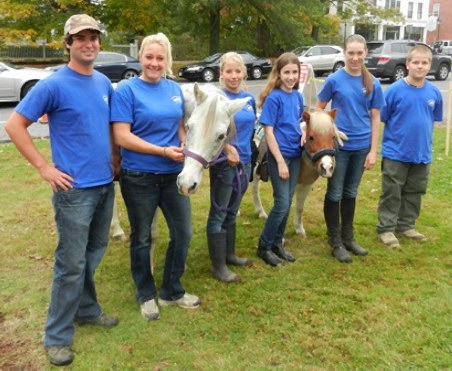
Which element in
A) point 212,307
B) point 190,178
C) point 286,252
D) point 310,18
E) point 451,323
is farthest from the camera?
point 310,18

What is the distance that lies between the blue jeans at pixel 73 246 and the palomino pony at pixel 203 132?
589mm

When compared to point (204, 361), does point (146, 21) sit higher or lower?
higher

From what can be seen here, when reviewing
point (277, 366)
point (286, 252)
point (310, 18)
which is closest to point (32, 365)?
point (277, 366)

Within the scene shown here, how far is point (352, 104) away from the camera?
14.2ft

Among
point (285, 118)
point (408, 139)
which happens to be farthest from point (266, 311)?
point (408, 139)

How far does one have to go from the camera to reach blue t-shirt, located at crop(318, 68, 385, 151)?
4.34 metres

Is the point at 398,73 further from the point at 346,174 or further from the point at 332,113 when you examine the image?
the point at 332,113

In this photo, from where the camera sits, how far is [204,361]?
3.18m

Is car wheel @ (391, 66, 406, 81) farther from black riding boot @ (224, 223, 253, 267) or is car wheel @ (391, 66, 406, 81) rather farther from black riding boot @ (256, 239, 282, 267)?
black riding boot @ (224, 223, 253, 267)

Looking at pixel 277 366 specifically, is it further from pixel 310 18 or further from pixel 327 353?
pixel 310 18

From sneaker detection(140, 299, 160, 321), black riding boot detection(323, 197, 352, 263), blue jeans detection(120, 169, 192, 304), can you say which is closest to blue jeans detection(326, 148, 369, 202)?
black riding boot detection(323, 197, 352, 263)

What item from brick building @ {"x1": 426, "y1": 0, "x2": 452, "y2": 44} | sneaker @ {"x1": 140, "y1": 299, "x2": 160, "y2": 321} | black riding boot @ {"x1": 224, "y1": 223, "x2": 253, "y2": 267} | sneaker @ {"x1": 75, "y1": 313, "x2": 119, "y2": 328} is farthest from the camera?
brick building @ {"x1": 426, "y1": 0, "x2": 452, "y2": 44}

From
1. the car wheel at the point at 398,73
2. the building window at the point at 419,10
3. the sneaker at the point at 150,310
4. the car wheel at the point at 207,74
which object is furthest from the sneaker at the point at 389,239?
the building window at the point at 419,10

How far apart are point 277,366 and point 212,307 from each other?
90 centimetres
